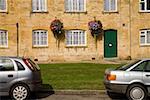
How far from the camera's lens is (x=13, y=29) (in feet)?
112

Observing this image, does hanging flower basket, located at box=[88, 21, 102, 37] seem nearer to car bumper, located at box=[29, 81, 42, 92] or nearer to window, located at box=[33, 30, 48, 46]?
window, located at box=[33, 30, 48, 46]

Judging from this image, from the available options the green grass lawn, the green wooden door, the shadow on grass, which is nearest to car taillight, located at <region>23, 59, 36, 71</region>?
the shadow on grass

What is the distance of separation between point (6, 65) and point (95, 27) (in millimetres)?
19585

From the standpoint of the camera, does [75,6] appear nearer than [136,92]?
No

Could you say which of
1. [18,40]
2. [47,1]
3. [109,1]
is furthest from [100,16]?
[18,40]

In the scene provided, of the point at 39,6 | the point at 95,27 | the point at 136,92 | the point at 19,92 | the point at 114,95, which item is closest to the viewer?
the point at 136,92

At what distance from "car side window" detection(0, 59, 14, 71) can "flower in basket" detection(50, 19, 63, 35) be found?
18.9 m

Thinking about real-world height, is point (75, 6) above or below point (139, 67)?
above

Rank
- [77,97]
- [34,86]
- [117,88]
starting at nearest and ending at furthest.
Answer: [117,88] < [34,86] < [77,97]

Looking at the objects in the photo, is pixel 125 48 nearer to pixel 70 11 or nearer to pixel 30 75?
pixel 70 11

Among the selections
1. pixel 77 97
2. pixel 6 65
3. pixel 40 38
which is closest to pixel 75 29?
pixel 40 38

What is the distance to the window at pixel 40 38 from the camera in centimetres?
3450

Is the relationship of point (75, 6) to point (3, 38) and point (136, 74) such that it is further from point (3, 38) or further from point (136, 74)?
point (136, 74)

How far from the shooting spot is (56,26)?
33.7 metres
